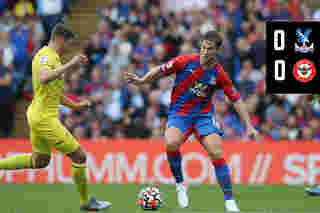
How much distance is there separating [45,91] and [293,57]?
4.36 metres

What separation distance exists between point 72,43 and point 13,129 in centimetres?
908

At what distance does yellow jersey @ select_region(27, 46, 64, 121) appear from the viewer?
8730 mm

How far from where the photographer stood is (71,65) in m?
8.24

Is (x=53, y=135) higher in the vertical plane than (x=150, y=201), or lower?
higher

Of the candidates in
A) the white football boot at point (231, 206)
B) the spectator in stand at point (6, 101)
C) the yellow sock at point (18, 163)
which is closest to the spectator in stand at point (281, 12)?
the spectator in stand at point (6, 101)

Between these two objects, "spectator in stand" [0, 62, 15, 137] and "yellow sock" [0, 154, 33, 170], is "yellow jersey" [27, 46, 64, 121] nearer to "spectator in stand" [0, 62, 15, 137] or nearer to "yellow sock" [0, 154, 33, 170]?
"yellow sock" [0, 154, 33, 170]

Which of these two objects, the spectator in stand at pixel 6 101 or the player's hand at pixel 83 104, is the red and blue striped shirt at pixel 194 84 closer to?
the player's hand at pixel 83 104

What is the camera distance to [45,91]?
8812mm

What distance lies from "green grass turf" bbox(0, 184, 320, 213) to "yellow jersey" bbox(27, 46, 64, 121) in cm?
136

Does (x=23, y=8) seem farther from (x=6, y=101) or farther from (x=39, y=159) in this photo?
(x=39, y=159)

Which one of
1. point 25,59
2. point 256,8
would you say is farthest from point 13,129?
point 256,8

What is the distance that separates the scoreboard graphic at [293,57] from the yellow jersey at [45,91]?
3753mm

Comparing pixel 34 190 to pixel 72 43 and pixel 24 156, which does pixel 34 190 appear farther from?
pixel 72 43

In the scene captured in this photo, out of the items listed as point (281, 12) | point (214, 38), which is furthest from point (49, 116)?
point (281, 12)
